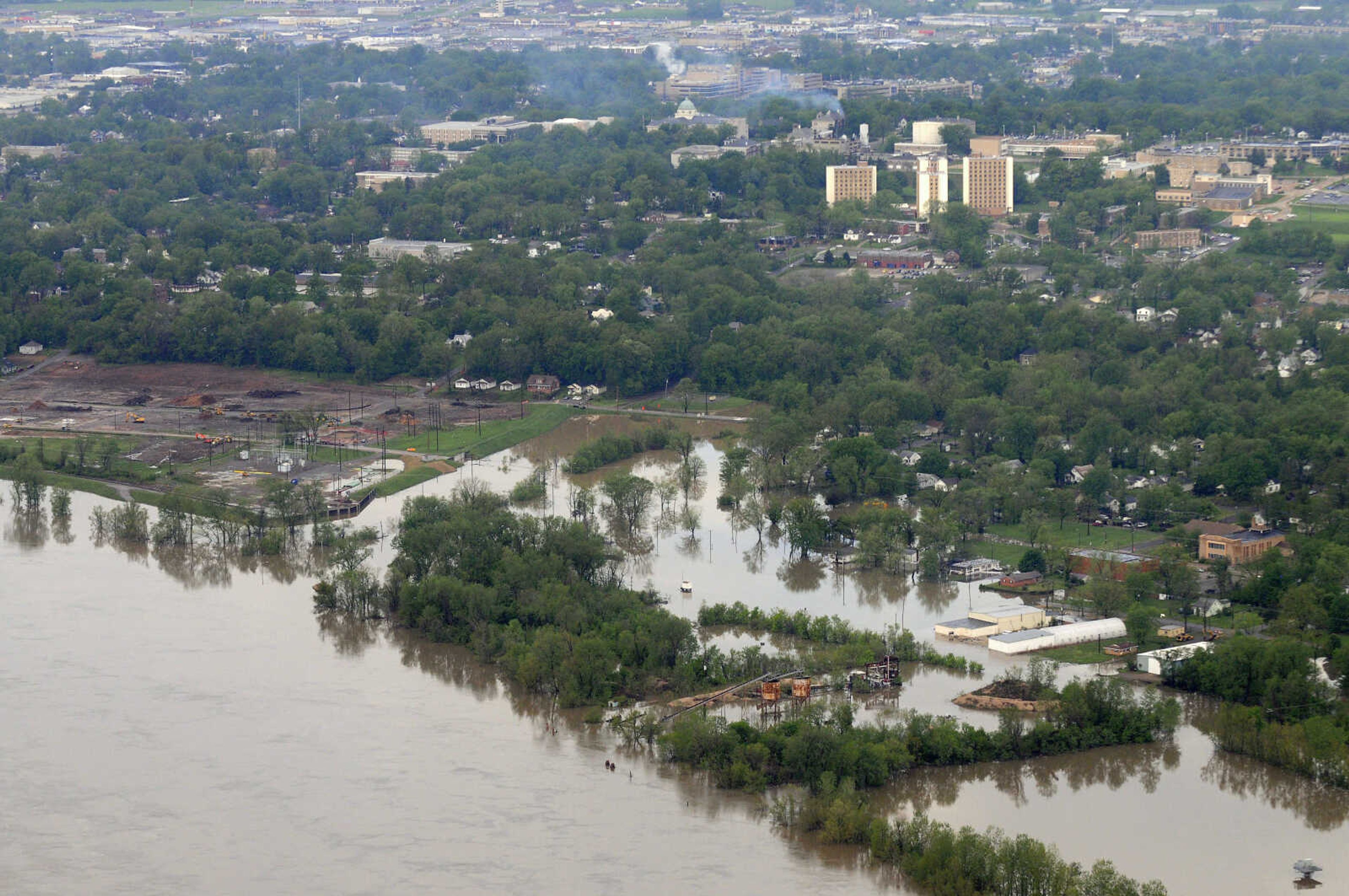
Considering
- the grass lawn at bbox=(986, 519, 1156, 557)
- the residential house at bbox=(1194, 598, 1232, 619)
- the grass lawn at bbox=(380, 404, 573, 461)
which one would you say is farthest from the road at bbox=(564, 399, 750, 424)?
the residential house at bbox=(1194, 598, 1232, 619)

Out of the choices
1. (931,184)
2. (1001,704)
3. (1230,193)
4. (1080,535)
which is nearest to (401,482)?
(1080,535)

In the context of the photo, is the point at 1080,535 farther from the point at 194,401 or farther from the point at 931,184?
the point at 931,184

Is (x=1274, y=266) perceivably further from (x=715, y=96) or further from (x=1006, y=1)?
(x=1006, y=1)

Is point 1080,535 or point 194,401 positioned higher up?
point 194,401

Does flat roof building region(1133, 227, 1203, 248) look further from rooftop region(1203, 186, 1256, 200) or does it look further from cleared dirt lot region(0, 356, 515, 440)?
cleared dirt lot region(0, 356, 515, 440)

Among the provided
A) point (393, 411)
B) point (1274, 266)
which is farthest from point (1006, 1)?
point (393, 411)
